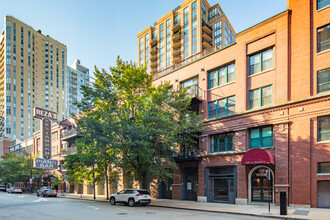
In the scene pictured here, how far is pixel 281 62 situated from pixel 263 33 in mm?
3129

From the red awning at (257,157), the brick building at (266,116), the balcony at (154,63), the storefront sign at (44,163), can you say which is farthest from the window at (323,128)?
the balcony at (154,63)

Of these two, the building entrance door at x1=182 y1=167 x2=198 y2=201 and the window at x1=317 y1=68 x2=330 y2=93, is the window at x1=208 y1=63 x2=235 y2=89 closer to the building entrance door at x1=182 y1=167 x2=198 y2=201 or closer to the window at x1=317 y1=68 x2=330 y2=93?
the window at x1=317 y1=68 x2=330 y2=93

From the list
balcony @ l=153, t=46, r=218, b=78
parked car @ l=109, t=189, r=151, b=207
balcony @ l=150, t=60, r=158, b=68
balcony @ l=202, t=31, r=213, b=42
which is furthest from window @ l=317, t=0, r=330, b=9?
balcony @ l=150, t=60, r=158, b=68

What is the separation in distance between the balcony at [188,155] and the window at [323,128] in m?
10.6

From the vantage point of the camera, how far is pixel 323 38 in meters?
18.8

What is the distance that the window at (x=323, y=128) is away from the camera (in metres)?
17.8

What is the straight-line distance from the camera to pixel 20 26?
→ 112375 mm

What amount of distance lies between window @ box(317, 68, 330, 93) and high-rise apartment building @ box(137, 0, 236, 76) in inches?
1762

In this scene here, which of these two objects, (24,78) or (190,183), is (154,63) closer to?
(190,183)

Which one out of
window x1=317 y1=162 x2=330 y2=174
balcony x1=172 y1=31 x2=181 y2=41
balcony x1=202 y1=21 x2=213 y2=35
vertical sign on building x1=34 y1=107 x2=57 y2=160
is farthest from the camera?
balcony x1=172 y1=31 x2=181 y2=41

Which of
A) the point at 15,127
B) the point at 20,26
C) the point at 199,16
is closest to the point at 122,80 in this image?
the point at 199,16

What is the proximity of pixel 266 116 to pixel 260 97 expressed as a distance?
1.86m

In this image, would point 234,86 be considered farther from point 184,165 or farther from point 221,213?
point 221,213

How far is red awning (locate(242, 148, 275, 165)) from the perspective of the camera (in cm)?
1899
